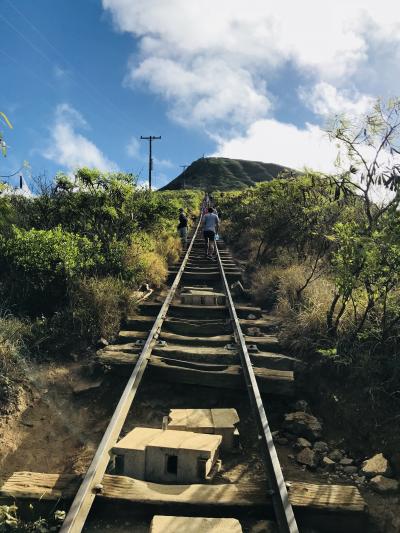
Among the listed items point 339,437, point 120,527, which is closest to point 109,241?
point 339,437

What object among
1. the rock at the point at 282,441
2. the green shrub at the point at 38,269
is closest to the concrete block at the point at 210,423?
the rock at the point at 282,441

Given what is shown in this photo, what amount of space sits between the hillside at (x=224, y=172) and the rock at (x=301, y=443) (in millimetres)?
128149

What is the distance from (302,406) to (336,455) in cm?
86

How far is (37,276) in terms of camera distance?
23.2 feet

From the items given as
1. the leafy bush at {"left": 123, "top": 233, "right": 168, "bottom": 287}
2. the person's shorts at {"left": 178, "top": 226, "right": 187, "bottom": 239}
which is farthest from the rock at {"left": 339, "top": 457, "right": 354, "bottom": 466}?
the person's shorts at {"left": 178, "top": 226, "right": 187, "bottom": 239}

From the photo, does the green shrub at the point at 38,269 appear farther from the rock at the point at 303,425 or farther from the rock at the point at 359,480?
the rock at the point at 359,480

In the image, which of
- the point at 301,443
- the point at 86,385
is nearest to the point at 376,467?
the point at 301,443

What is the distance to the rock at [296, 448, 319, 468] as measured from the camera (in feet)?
13.2

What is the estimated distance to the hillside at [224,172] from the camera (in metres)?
140

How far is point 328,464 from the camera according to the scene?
4027 millimetres

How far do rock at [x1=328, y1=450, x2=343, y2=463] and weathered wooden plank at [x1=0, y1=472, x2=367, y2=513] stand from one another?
0.82m

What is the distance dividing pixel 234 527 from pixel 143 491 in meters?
0.72

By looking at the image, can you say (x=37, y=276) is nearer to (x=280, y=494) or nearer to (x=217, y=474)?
(x=217, y=474)

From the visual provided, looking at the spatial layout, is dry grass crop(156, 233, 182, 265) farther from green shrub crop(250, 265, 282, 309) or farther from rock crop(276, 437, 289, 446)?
rock crop(276, 437, 289, 446)
